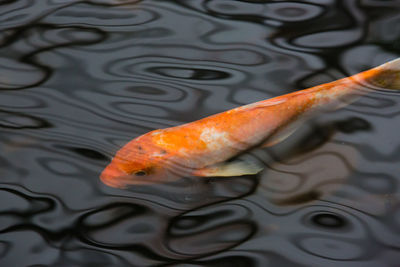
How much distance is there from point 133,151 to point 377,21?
223 centimetres

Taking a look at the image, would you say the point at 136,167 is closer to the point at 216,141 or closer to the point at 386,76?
the point at 216,141

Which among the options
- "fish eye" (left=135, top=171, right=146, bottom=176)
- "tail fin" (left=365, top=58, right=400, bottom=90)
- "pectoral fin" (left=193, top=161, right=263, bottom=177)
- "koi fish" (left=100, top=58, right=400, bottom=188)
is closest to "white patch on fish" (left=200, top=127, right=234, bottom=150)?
"koi fish" (left=100, top=58, right=400, bottom=188)

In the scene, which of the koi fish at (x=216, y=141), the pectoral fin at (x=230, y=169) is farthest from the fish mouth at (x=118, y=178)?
the pectoral fin at (x=230, y=169)

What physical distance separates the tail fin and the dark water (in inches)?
3.1

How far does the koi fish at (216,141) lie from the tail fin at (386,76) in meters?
0.27

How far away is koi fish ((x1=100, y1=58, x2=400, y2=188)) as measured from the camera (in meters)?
2.62

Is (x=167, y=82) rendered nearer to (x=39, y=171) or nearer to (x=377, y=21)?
(x=39, y=171)

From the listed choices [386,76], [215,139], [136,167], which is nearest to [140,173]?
[136,167]

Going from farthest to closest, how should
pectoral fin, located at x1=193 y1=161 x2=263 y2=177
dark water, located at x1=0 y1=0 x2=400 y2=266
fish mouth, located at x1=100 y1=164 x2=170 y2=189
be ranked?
1. pectoral fin, located at x1=193 y1=161 x2=263 y2=177
2. fish mouth, located at x1=100 y1=164 x2=170 y2=189
3. dark water, located at x1=0 y1=0 x2=400 y2=266

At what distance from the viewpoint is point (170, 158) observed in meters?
2.70

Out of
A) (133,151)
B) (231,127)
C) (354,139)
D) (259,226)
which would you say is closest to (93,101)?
(133,151)

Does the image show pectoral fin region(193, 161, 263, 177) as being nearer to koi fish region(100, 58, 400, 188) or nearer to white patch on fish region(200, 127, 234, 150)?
koi fish region(100, 58, 400, 188)

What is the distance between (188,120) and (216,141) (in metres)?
0.30

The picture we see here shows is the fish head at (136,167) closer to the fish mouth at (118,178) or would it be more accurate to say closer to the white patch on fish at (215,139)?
Answer: the fish mouth at (118,178)
